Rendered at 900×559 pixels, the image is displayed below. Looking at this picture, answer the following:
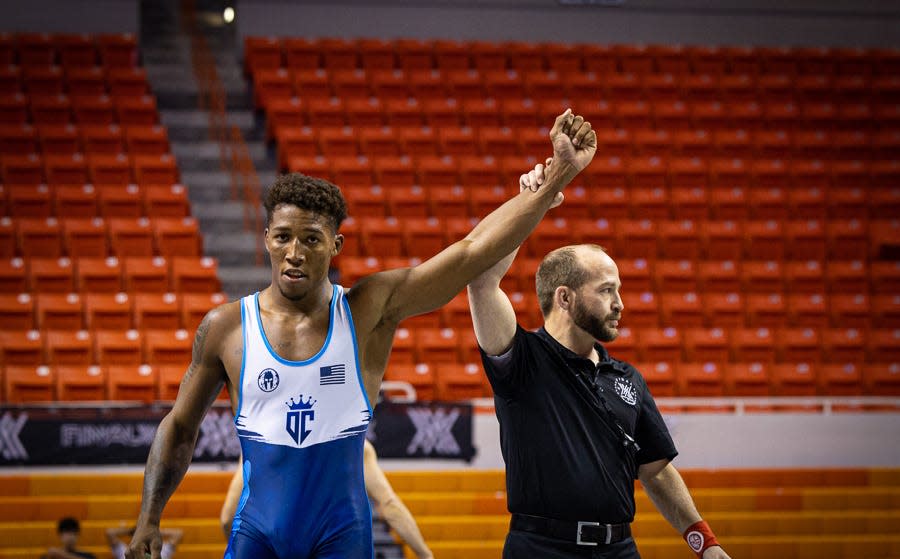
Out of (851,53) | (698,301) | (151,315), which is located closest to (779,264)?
(698,301)

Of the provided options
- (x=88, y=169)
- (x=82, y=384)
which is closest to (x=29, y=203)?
(x=88, y=169)

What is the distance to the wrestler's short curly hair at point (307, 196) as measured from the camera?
3.19 metres

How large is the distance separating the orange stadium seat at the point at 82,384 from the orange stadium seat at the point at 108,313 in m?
0.88

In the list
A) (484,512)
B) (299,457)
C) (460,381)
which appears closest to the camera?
(299,457)

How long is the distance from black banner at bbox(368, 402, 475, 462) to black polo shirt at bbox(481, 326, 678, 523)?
5439 mm

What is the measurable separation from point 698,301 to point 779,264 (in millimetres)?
1441

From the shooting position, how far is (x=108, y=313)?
1186 centimetres

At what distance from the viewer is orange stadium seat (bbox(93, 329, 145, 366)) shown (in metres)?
11.4

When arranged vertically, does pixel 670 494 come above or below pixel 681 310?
below

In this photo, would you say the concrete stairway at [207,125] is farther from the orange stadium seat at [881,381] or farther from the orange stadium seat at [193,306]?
the orange stadium seat at [881,381]

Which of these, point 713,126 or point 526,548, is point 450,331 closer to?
point 713,126

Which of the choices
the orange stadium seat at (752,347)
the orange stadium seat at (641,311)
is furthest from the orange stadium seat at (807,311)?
the orange stadium seat at (641,311)

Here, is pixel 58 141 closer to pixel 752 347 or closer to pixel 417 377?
pixel 417 377

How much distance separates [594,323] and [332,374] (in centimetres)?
115
